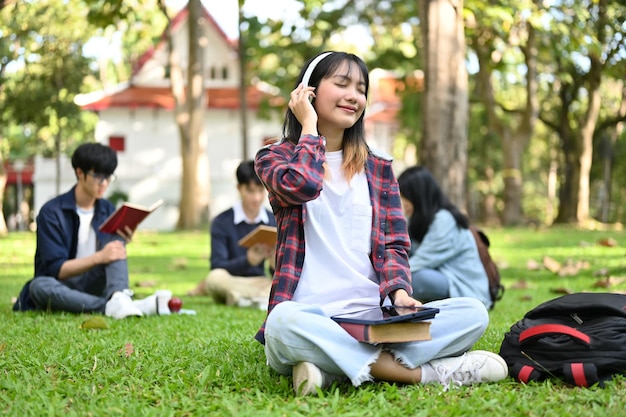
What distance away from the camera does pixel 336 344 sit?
119 inches

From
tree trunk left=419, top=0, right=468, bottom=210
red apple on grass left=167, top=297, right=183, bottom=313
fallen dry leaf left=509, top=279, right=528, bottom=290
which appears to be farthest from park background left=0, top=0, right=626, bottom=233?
red apple on grass left=167, top=297, right=183, bottom=313

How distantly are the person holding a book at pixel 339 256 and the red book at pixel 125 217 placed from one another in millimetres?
2113

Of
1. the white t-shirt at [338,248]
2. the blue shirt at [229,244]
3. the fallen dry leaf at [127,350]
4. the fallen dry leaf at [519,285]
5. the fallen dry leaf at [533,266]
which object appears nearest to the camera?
the white t-shirt at [338,248]

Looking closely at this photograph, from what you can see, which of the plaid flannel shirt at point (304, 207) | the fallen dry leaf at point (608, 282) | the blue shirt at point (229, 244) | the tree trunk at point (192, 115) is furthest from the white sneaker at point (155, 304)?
the tree trunk at point (192, 115)

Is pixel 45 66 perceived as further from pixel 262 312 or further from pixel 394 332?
pixel 394 332

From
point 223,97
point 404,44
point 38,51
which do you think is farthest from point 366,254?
point 223,97

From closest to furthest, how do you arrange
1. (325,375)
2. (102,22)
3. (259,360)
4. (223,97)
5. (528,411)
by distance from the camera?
(528,411)
(325,375)
(259,360)
(102,22)
(223,97)

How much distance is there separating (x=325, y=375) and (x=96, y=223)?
3.05 metres

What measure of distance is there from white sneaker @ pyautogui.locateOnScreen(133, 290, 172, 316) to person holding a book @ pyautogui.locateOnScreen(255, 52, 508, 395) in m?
2.28

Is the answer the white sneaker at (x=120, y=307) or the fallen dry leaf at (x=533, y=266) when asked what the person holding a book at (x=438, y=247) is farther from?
the fallen dry leaf at (x=533, y=266)

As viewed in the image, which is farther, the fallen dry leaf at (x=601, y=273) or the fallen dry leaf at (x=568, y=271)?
the fallen dry leaf at (x=568, y=271)

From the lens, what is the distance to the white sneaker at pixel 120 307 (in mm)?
5234

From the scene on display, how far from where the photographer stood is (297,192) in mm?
3135

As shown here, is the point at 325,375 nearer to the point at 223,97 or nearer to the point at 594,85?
the point at 594,85
